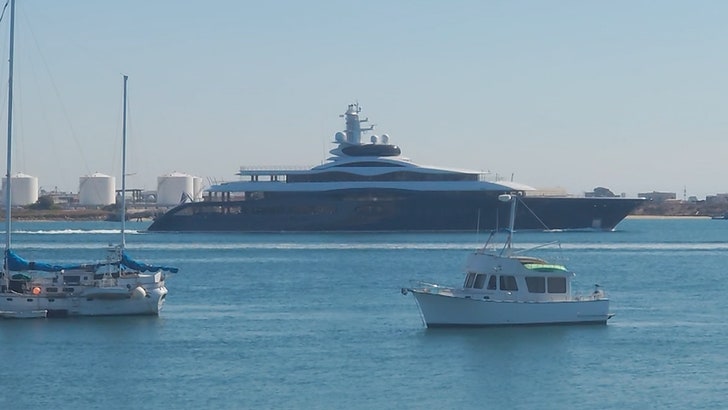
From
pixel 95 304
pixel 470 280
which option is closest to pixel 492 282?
pixel 470 280

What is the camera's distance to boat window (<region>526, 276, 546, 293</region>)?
154 feet

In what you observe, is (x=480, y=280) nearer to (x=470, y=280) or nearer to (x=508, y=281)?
(x=470, y=280)

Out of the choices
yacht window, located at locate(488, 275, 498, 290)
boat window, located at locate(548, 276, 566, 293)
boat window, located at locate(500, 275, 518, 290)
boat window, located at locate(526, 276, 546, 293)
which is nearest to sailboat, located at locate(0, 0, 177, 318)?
yacht window, located at locate(488, 275, 498, 290)

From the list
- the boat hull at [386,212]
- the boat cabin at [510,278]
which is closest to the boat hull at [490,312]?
the boat cabin at [510,278]

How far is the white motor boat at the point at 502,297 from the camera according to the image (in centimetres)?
4672

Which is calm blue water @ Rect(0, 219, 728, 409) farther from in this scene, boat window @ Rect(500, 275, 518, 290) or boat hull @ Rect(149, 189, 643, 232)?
boat hull @ Rect(149, 189, 643, 232)

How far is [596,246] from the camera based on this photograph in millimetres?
109938

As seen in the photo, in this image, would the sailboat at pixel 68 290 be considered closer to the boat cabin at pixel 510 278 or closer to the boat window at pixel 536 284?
the boat cabin at pixel 510 278

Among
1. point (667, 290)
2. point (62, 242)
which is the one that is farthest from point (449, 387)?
point (62, 242)

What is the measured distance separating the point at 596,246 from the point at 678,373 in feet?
233

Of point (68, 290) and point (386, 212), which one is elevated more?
point (386, 212)

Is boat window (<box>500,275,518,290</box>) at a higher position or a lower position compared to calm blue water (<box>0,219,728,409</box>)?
higher

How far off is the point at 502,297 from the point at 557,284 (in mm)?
1945

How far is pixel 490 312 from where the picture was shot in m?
46.7
